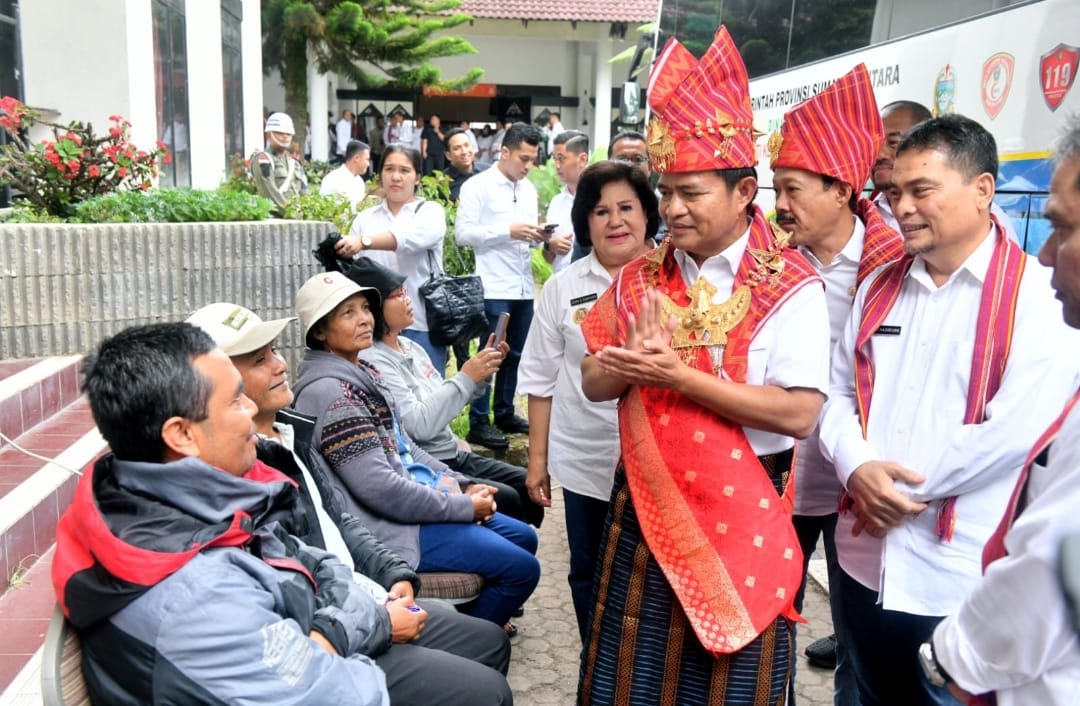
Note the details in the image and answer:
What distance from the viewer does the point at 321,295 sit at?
3127mm

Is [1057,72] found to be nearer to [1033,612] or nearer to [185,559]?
[1033,612]

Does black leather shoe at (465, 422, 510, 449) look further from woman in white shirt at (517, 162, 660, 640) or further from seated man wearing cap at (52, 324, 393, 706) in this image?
seated man wearing cap at (52, 324, 393, 706)

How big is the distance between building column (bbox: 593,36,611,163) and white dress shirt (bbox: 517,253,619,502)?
20.7 metres

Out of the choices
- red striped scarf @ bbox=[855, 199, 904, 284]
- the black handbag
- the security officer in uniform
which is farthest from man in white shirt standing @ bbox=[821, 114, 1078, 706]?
the security officer in uniform

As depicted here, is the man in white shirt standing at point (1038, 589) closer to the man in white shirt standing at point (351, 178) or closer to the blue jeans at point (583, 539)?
the blue jeans at point (583, 539)

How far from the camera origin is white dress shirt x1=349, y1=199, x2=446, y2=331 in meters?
5.30

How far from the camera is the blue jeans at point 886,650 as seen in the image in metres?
2.11

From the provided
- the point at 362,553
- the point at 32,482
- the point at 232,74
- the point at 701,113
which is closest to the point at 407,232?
the point at 32,482

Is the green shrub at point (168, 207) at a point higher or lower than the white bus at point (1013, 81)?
lower

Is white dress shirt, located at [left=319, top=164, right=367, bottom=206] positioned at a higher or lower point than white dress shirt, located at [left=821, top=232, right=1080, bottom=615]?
higher

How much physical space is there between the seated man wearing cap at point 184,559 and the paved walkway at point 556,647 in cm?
137

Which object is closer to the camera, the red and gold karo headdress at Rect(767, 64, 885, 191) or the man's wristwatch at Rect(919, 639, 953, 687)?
the man's wristwatch at Rect(919, 639, 953, 687)

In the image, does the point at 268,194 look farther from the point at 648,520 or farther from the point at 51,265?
the point at 648,520

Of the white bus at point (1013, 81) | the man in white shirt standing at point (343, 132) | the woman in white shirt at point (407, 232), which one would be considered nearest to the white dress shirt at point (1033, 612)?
the white bus at point (1013, 81)
